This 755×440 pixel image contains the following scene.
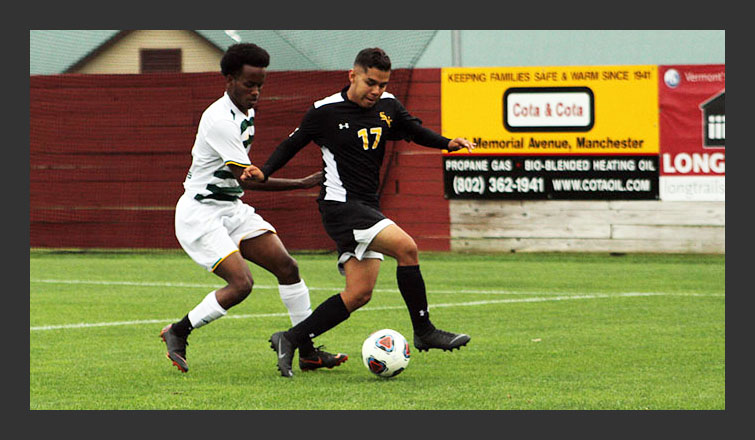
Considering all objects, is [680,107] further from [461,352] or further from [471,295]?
[461,352]

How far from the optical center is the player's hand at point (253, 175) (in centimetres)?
692

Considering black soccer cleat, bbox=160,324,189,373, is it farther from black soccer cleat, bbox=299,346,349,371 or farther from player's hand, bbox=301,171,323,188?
player's hand, bbox=301,171,323,188

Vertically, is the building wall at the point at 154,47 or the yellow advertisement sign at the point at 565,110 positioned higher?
the building wall at the point at 154,47

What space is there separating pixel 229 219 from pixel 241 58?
1.07 metres

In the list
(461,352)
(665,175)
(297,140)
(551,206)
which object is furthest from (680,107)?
(297,140)

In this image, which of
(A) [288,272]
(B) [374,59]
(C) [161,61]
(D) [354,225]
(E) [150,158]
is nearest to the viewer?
(B) [374,59]

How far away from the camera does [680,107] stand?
17.0 metres

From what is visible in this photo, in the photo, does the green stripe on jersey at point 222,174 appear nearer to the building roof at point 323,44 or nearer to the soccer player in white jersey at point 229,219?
the soccer player in white jersey at point 229,219

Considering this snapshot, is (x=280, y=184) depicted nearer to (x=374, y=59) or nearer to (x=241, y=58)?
(x=241, y=58)

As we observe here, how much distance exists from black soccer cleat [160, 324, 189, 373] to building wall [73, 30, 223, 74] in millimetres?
10464

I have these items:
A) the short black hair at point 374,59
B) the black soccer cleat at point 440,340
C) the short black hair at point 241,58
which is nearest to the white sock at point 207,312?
the black soccer cleat at point 440,340

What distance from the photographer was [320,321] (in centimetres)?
723

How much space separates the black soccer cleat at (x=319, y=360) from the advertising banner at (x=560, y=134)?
9.97 meters

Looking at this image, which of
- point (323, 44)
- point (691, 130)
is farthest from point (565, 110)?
point (323, 44)
